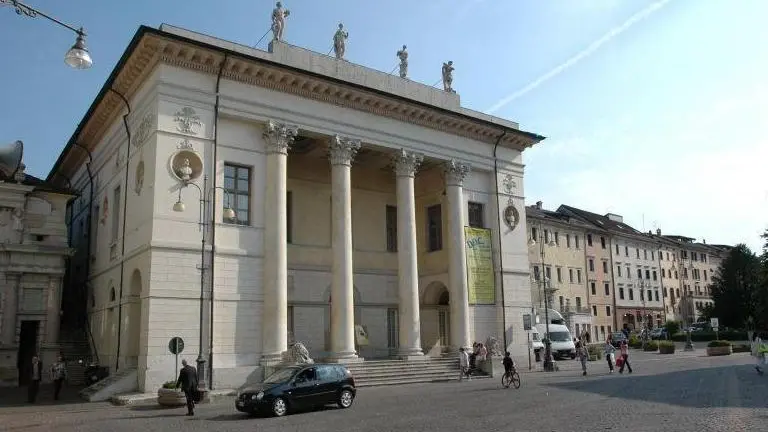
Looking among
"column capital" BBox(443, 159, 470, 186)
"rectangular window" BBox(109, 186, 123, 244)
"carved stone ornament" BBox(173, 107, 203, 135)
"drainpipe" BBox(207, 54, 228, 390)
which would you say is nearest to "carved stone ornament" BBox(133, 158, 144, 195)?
"carved stone ornament" BBox(173, 107, 203, 135)

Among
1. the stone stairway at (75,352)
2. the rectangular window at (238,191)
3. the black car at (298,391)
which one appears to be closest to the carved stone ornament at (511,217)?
the rectangular window at (238,191)

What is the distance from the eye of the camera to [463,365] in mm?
27297

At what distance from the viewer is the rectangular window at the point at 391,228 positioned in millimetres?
33159

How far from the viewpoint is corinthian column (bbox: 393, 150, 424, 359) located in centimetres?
2841

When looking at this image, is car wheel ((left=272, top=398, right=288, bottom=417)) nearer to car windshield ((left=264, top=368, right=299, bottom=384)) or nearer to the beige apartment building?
car windshield ((left=264, top=368, right=299, bottom=384))

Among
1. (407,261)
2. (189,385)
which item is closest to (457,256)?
(407,261)

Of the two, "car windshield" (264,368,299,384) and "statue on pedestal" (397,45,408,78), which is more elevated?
"statue on pedestal" (397,45,408,78)

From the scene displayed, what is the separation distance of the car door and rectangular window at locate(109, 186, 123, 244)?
13182 millimetres

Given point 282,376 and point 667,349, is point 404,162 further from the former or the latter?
point 667,349

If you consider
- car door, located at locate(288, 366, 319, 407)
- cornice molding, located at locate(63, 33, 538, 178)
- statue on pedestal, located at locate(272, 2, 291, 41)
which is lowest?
car door, located at locate(288, 366, 319, 407)

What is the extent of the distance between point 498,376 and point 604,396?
10337 mm

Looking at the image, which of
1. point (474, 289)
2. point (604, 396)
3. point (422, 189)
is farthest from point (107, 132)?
point (604, 396)

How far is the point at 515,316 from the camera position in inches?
1282

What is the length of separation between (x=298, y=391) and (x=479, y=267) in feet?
54.1
